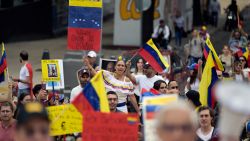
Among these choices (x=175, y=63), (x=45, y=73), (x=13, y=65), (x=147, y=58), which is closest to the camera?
(x=45, y=73)

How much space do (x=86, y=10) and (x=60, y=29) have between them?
1821cm

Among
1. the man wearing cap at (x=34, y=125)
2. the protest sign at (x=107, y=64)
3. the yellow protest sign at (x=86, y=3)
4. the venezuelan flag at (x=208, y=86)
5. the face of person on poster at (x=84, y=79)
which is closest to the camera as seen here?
the man wearing cap at (x=34, y=125)

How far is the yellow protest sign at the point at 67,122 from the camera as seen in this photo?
29.7 feet

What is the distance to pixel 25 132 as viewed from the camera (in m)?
4.67

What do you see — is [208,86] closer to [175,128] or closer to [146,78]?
[146,78]

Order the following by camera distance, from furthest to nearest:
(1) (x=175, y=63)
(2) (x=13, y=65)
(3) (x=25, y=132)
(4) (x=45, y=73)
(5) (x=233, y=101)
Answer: (2) (x=13, y=65)
(1) (x=175, y=63)
(4) (x=45, y=73)
(3) (x=25, y=132)
(5) (x=233, y=101)

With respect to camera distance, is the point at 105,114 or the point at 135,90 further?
the point at 135,90

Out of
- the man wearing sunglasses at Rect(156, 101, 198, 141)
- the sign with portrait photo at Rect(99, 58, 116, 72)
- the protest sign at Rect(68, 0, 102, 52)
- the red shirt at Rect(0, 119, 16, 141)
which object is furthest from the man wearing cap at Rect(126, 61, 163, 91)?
the man wearing sunglasses at Rect(156, 101, 198, 141)

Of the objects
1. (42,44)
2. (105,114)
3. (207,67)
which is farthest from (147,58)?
(42,44)

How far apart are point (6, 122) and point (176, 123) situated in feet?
16.6

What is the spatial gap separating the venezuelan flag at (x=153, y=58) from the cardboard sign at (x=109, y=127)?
7.23 meters

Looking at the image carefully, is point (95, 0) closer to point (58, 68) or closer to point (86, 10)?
point (86, 10)

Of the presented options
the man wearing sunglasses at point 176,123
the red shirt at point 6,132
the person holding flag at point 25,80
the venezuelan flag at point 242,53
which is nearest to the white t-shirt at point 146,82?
the person holding flag at point 25,80

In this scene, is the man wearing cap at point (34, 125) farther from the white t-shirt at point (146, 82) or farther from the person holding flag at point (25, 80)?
the person holding flag at point (25, 80)
